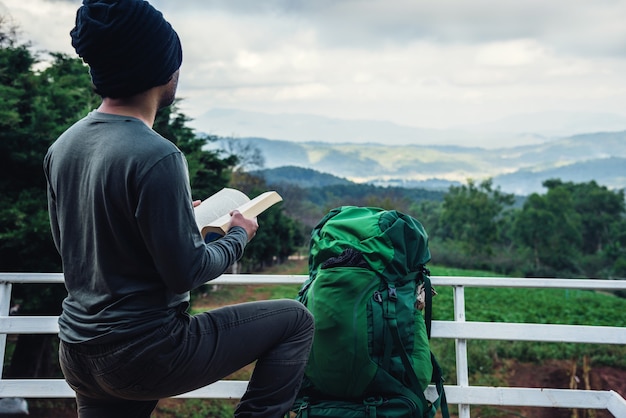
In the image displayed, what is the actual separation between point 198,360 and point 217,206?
0.44 m

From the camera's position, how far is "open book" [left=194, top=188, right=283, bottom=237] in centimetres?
142

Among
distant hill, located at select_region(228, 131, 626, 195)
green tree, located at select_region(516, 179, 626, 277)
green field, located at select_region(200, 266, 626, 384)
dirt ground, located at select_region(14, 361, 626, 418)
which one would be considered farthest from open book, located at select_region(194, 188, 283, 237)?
distant hill, located at select_region(228, 131, 626, 195)

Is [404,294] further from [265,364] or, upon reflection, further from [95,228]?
[95,228]

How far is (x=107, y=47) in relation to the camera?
120 centimetres

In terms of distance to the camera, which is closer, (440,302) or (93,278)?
(93,278)

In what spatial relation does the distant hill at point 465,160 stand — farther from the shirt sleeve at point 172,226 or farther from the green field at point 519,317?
the shirt sleeve at point 172,226

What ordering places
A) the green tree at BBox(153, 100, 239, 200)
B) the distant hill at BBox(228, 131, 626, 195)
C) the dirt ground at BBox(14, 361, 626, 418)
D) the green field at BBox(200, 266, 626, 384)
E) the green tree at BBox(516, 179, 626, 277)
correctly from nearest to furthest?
the dirt ground at BBox(14, 361, 626, 418) < the green field at BBox(200, 266, 626, 384) < the green tree at BBox(153, 100, 239, 200) < the green tree at BBox(516, 179, 626, 277) < the distant hill at BBox(228, 131, 626, 195)

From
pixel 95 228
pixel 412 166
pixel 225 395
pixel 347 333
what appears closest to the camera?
pixel 95 228

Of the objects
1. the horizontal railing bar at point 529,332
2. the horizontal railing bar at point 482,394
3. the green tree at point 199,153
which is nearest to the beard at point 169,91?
the horizontal railing bar at point 482,394

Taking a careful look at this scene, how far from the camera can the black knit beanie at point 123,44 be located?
1.20 meters

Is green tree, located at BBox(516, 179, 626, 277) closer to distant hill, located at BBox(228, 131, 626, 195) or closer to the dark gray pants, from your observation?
the dark gray pants

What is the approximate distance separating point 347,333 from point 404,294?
258 mm

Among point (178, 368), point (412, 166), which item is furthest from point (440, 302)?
point (412, 166)

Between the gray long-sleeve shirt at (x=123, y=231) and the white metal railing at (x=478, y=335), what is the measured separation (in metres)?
1.04
